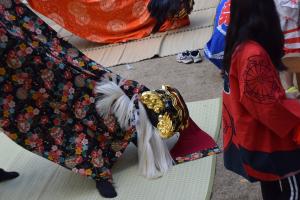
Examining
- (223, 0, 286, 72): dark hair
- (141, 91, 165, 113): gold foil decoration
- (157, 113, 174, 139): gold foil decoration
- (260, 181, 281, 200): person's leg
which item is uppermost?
(223, 0, 286, 72): dark hair

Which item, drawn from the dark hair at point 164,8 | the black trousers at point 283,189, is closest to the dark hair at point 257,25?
the black trousers at point 283,189

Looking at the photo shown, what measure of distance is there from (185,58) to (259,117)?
272 centimetres

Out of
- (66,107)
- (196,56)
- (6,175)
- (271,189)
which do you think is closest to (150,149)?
(66,107)

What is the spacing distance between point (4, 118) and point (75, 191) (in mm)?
575

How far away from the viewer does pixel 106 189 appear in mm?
2666

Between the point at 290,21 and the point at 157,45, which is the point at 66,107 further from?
the point at 157,45

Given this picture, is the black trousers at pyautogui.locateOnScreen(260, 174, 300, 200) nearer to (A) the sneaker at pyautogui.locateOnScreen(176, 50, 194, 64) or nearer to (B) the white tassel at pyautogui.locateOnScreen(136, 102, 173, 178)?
(B) the white tassel at pyautogui.locateOnScreen(136, 102, 173, 178)

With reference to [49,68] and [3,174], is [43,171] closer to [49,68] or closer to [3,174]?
[3,174]

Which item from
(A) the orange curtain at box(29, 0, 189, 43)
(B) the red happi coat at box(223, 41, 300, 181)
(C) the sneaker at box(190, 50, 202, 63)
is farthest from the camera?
(A) the orange curtain at box(29, 0, 189, 43)

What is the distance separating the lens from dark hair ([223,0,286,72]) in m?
1.54

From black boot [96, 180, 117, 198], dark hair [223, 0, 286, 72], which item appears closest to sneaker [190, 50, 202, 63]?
black boot [96, 180, 117, 198]

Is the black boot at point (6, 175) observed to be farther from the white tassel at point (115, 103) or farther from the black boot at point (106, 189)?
the white tassel at point (115, 103)

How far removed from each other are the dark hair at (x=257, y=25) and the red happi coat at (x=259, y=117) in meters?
0.03

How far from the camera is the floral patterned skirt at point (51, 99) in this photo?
2.52 m
